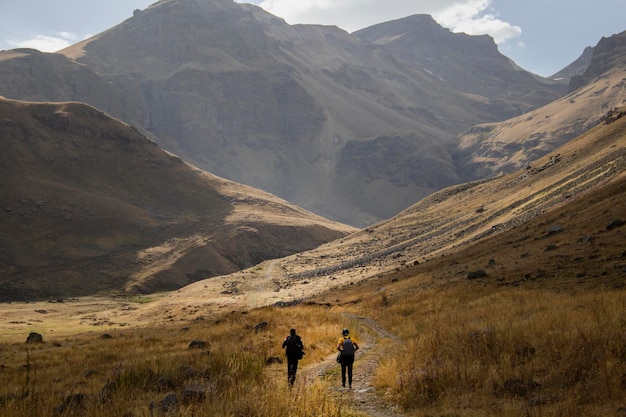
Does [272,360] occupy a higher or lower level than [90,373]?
higher

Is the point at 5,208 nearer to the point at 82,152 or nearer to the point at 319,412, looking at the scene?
the point at 82,152

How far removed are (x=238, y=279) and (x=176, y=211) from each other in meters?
67.7

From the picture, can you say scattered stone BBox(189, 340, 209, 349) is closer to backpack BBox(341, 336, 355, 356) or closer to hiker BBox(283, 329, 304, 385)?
hiker BBox(283, 329, 304, 385)

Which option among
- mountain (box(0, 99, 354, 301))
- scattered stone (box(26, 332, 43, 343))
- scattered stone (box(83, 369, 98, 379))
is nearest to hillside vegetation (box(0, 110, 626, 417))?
scattered stone (box(83, 369, 98, 379))

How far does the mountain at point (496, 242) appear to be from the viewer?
3322 cm

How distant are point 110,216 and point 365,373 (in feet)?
441

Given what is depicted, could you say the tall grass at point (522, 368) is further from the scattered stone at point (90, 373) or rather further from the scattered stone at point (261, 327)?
the scattered stone at point (261, 327)

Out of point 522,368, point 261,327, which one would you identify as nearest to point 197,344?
point 261,327

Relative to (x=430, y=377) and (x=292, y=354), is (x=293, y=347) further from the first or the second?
(x=430, y=377)

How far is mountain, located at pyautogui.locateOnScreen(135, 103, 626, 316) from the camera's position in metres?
33.2

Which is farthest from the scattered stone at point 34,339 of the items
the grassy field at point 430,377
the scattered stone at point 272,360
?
the scattered stone at point 272,360

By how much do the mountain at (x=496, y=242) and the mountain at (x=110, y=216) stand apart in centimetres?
2834

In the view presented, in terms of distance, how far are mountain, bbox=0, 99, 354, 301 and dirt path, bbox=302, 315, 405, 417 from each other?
88.6 meters

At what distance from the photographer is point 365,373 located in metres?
17.3
